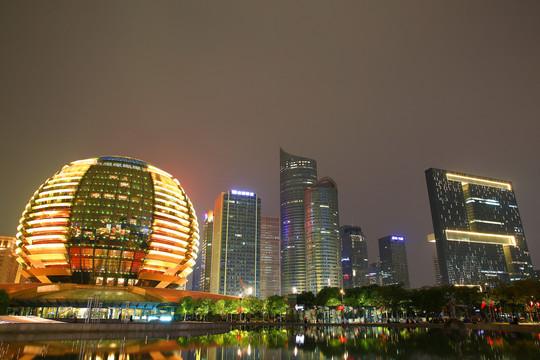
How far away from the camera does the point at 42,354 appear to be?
86.5 feet

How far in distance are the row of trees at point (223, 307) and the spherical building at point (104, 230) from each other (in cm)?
1528

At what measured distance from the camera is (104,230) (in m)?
92.5

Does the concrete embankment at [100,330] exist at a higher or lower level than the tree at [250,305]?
lower

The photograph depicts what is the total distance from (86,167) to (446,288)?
11438 centimetres

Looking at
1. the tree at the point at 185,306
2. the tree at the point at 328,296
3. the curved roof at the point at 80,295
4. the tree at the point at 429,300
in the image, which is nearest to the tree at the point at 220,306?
the tree at the point at 185,306

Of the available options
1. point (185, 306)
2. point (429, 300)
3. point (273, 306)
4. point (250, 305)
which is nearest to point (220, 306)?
point (185, 306)

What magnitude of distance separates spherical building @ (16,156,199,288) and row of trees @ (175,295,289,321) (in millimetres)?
15276

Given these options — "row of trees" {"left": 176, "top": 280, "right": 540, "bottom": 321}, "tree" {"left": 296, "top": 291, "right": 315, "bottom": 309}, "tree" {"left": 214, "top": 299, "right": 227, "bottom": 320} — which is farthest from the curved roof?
"tree" {"left": 296, "top": 291, "right": 315, "bottom": 309}

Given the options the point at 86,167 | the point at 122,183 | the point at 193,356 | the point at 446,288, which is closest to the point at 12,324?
the point at 193,356

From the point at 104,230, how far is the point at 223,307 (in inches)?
1494

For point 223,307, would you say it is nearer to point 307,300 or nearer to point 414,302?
point 414,302

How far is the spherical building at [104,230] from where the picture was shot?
91.6 m

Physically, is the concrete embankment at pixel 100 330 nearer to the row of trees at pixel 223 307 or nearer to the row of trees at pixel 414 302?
the row of trees at pixel 414 302

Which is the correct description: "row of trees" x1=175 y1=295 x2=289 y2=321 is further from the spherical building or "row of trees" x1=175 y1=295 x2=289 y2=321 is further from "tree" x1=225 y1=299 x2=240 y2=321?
the spherical building
